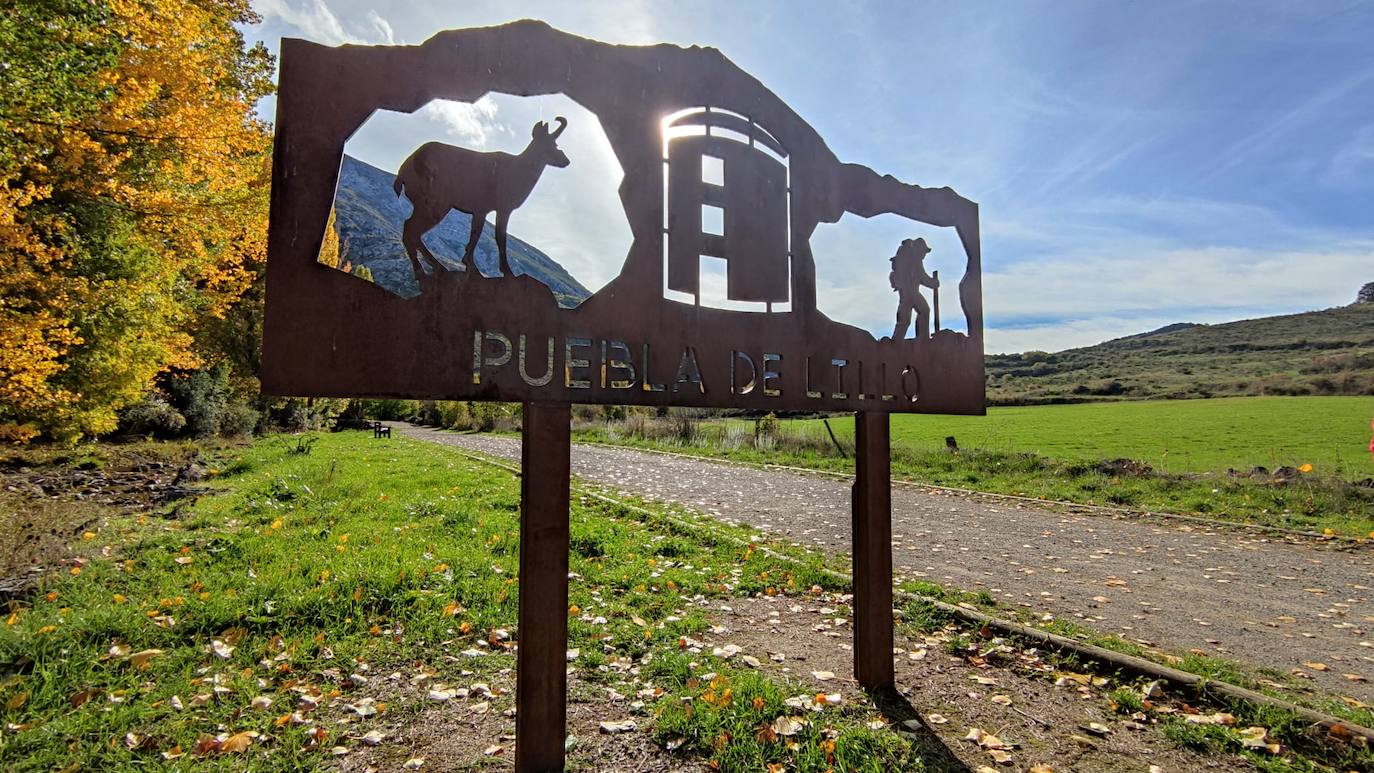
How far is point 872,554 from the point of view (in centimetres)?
385

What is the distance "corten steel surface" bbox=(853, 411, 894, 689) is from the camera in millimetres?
3775

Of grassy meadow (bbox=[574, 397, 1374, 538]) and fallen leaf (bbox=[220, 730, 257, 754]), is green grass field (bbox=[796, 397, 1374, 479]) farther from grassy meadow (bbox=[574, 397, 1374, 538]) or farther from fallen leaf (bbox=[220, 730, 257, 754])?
fallen leaf (bbox=[220, 730, 257, 754])

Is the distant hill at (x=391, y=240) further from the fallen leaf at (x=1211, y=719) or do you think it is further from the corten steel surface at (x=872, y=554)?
the fallen leaf at (x=1211, y=719)

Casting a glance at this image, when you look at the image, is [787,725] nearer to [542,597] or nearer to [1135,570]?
[542,597]

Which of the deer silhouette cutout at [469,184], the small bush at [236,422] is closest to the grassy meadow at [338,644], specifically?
the deer silhouette cutout at [469,184]

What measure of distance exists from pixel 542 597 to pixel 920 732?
2.24m

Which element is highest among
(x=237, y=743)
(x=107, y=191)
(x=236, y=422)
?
(x=107, y=191)

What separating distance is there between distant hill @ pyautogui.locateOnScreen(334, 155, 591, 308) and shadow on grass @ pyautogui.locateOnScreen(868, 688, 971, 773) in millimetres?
2924

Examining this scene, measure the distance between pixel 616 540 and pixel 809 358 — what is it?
4.24 metres

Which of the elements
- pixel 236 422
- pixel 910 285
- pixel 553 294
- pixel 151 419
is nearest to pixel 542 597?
pixel 553 294

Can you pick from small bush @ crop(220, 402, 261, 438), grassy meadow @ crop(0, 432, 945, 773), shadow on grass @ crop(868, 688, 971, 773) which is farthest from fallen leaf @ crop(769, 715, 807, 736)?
small bush @ crop(220, 402, 261, 438)

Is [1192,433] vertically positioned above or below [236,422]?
below

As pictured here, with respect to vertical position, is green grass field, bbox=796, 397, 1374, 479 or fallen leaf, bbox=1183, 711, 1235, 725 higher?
green grass field, bbox=796, 397, 1374, 479

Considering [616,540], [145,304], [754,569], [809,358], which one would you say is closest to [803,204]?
[809,358]
